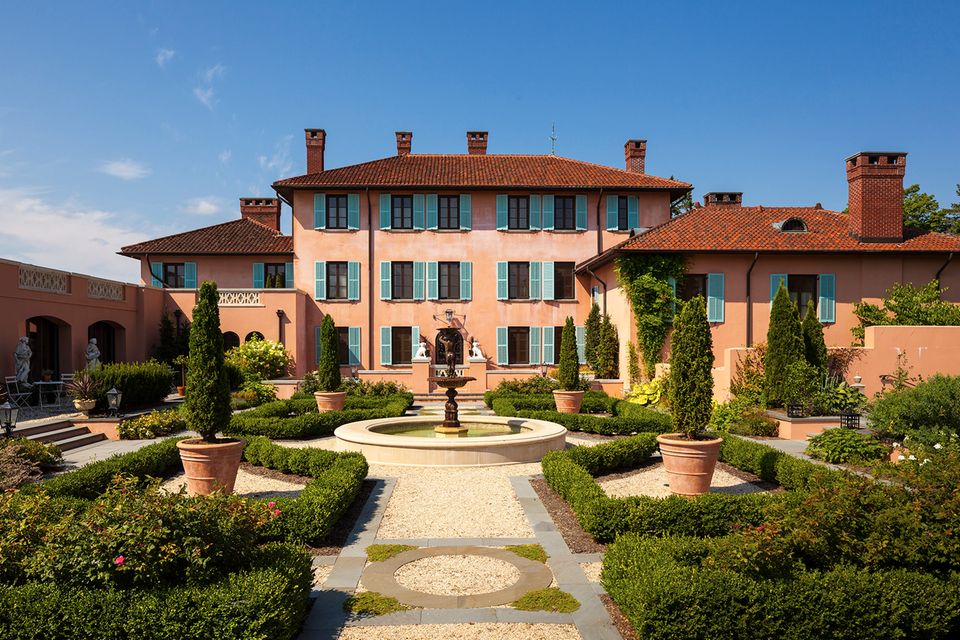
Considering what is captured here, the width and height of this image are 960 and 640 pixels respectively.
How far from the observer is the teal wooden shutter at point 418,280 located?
26.9m

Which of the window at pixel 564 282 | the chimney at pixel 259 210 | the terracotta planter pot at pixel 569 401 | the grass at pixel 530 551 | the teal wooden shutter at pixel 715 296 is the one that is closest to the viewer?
the grass at pixel 530 551

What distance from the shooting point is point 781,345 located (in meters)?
15.9

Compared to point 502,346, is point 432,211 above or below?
above

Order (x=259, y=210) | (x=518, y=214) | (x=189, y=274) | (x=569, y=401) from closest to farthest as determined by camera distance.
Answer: (x=569, y=401)
(x=518, y=214)
(x=189, y=274)
(x=259, y=210)

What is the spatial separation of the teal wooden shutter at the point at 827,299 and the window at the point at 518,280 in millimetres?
11201

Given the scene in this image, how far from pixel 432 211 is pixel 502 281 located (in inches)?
168

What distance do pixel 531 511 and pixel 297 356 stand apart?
1882cm

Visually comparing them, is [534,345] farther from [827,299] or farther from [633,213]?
[827,299]

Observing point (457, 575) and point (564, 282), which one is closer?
point (457, 575)

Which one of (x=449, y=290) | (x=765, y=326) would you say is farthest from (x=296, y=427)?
(x=765, y=326)

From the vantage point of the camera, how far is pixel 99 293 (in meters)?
21.1

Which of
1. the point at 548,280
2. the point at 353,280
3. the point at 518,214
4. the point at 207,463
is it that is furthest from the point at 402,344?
the point at 207,463

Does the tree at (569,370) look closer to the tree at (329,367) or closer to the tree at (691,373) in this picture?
the tree at (329,367)

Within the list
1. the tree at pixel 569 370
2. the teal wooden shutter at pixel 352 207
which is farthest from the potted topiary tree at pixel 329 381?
the teal wooden shutter at pixel 352 207
